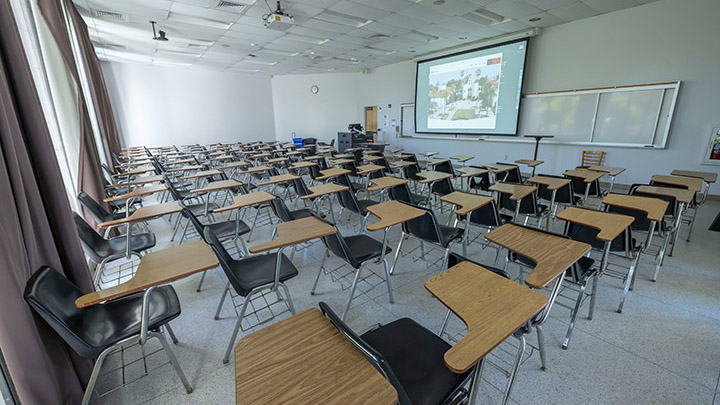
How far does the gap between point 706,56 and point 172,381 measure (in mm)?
8885

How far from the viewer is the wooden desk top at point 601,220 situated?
1969 mm

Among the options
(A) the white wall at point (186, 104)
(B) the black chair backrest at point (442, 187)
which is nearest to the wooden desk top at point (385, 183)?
(B) the black chair backrest at point (442, 187)

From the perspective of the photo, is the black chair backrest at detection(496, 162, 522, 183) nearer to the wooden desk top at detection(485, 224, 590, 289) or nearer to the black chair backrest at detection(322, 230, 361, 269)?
the wooden desk top at detection(485, 224, 590, 289)

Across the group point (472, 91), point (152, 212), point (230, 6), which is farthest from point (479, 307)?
point (472, 91)

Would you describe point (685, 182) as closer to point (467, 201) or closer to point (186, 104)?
Result: point (467, 201)

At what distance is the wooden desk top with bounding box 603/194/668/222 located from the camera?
7.57ft

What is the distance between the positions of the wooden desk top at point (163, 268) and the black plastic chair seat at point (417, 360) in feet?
3.54

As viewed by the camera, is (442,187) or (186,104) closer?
(442,187)

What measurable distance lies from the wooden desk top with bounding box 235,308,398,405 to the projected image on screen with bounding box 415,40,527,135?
8230 millimetres

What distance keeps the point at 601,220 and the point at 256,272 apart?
2.71m

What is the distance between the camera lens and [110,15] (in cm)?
557

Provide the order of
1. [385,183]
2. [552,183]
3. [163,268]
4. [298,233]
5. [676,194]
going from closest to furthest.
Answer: [163,268] < [298,233] < [676,194] < [552,183] < [385,183]

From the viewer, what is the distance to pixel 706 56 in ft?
16.5

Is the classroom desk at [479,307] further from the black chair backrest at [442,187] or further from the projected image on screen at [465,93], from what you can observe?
the projected image on screen at [465,93]
